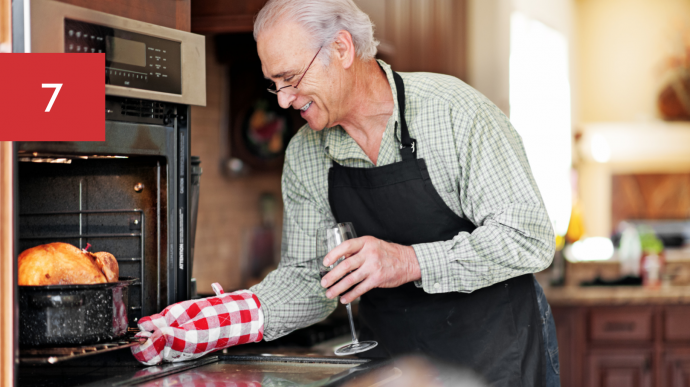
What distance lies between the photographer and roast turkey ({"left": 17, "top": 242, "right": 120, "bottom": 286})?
3.30 ft

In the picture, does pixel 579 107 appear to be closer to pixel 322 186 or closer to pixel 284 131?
pixel 284 131

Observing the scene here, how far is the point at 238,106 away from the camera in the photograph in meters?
3.30

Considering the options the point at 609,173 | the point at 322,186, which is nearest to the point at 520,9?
the point at 609,173

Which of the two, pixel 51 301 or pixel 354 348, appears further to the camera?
pixel 354 348

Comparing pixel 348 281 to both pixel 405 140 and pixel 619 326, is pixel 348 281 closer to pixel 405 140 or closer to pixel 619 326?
pixel 405 140

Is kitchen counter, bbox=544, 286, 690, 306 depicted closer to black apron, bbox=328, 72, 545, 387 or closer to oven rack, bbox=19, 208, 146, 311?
black apron, bbox=328, 72, 545, 387

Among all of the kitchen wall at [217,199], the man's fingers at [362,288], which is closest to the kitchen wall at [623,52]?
the kitchen wall at [217,199]

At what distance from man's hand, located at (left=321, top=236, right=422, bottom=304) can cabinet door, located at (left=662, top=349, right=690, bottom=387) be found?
276 centimetres

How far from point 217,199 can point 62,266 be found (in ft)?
7.31

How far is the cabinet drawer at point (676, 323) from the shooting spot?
350 centimetres

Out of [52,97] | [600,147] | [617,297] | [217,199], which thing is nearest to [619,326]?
[617,297]

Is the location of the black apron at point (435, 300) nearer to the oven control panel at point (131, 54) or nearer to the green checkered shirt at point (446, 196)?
the green checkered shirt at point (446, 196)

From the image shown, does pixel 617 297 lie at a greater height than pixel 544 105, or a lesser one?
lesser

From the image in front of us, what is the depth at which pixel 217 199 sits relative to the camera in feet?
10.7
